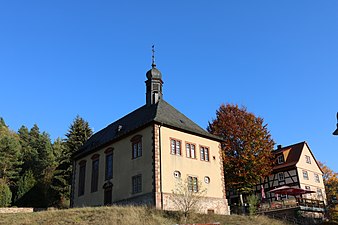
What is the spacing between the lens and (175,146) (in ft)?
88.8

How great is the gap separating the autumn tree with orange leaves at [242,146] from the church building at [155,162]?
8.30 meters

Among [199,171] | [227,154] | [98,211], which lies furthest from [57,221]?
[227,154]

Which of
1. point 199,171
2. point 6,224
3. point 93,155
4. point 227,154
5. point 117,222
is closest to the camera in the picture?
point 117,222

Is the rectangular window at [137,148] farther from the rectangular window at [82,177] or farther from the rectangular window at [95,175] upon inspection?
the rectangular window at [82,177]

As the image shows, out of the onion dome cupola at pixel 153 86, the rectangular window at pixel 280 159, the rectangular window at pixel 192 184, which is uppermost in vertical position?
the onion dome cupola at pixel 153 86

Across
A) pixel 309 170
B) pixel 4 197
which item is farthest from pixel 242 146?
pixel 4 197

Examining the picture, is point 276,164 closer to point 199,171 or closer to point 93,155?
point 199,171

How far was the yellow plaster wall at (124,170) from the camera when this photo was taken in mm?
25781

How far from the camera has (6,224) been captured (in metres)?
20.0

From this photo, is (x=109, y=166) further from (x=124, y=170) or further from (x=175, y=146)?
(x=175, y=146)

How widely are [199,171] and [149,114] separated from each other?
6.29m

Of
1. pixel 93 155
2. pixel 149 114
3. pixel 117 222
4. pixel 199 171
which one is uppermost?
pixel 149 114

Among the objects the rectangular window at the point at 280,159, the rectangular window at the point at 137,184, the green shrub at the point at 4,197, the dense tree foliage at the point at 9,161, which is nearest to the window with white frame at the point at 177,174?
the rectangular window at the point at 137,184

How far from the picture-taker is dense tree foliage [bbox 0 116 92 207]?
41.9 m
